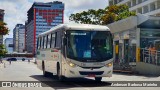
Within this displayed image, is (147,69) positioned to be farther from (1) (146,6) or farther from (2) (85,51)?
(1) (146,6)

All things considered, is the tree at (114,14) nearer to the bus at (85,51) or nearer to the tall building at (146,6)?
the tall building at (146,6)

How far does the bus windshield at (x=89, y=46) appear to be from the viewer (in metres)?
17.2

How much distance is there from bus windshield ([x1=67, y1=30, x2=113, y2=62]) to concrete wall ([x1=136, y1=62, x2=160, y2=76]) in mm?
12504

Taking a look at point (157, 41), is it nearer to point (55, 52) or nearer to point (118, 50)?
point (118, 50)

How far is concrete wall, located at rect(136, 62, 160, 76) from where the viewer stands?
29.2 metres

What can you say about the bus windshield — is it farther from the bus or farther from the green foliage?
the green foliage

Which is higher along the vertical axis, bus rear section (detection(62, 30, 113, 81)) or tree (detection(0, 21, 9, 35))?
tree (detection(0, 21, 9, 35))

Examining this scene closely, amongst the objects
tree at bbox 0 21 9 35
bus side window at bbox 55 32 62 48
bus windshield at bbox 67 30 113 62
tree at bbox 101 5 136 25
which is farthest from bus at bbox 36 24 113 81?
tree at bbox 0 21 9 35

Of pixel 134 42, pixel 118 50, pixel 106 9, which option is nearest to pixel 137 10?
pixel 106 9

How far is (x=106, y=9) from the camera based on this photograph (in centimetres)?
7200

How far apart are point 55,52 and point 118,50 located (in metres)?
22.8

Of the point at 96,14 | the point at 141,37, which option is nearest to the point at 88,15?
the point at 96,14

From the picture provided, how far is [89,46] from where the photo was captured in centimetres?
1738

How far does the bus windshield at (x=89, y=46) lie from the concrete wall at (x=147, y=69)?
41.0ft
